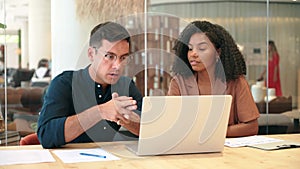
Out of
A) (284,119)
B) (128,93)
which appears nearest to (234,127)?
(128,93)

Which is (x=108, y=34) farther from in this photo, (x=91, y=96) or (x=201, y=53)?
(x=201, y=53)

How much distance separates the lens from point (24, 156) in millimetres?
1555

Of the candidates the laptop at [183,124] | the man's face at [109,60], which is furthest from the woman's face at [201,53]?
the laptop at [183,124]

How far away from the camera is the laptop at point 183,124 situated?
1.48 meters

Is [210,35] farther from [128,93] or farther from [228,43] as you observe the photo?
[128,93]

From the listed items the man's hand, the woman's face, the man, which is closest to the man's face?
the man

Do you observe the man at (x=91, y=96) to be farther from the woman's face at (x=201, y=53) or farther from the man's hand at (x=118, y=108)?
the woman's face at (x=201, y=53)

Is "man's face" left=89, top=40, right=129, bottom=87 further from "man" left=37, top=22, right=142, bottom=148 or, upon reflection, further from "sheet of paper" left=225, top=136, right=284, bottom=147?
"sheet of paper" left=225, top=136, right=284, bottom=147

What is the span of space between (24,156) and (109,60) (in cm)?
58

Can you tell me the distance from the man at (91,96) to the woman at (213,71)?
401mm

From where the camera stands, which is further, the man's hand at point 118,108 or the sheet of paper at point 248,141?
the sheet of paper at point 248,141

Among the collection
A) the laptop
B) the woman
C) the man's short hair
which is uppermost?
the man's short hair

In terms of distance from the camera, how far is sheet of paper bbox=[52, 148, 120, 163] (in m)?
1.50

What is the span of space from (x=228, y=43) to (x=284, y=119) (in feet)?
3.76
